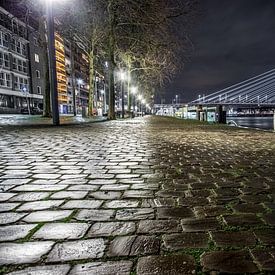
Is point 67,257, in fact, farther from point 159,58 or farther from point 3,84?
point 3,84

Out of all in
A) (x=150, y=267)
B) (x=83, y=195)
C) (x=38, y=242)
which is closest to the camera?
(x=150, y=267)

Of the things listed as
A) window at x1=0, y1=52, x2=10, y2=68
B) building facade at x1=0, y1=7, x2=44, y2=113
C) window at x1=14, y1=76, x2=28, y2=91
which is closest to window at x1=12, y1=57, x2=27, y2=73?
building facade at x1=0, y1=7, x2=44, y2=113

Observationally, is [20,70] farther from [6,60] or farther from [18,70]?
[6,60]

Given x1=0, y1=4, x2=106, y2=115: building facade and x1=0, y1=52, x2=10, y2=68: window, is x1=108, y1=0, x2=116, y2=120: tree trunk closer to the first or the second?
x1=0, y1=4, x2=106, y2=115: building facade

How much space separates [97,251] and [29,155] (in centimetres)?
454

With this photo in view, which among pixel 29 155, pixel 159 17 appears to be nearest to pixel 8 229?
pixel 29 155

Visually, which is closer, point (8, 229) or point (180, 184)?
point (8, 229)

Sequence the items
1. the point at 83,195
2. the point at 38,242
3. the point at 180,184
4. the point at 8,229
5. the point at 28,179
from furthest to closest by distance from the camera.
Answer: the point at 28,179, the point at 180,184, the point at 83,195, the point at 8,229, the point at 38,242

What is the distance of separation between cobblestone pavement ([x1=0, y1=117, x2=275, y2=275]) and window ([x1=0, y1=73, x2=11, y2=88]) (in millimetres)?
45082

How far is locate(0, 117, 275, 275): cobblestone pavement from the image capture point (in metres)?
1.79

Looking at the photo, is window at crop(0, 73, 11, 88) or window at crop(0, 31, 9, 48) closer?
window at crop(0, 73, 11, 88)

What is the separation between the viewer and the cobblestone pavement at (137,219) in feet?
5.88

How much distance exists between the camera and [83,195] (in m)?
3.19

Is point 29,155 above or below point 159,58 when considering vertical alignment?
below
